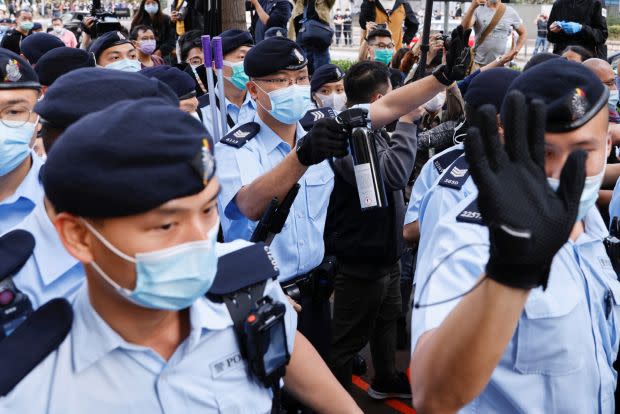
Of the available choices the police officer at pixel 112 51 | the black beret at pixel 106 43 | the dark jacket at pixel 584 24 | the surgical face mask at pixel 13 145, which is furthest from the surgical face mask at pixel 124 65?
the dark jacket at pixel 584 24

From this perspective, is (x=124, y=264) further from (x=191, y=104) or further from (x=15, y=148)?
(x=191, y=104)

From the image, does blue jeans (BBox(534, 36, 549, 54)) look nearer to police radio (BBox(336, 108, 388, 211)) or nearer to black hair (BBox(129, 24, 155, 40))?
black hair (BBox(129, 24, 155, 40))

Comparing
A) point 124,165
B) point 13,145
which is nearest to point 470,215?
point 124,165

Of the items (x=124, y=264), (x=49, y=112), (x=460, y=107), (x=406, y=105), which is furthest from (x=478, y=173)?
(x=460, y=107)

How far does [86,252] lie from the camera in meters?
1.57

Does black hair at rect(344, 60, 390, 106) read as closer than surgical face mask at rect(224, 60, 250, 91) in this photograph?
Yes

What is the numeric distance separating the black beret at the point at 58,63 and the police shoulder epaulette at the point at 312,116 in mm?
1685

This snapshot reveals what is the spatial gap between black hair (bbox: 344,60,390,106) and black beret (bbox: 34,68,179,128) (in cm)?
196

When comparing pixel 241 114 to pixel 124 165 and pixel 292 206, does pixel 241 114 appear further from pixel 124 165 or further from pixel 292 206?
pixel 124 165

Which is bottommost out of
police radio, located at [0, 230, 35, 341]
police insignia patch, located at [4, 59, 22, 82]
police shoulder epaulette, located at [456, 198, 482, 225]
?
police radio, located at [0, 230, 35, 341]

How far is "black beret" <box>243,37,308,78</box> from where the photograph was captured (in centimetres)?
348

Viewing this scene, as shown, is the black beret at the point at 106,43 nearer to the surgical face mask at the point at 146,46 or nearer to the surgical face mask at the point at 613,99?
the surgical face mask at the point at 146,46

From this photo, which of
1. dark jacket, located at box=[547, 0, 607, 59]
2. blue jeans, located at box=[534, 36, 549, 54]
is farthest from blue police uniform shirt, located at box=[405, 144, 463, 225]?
blue jeans, located at box=[534, 36, 549, 54]

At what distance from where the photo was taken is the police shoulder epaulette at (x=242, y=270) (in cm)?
178
